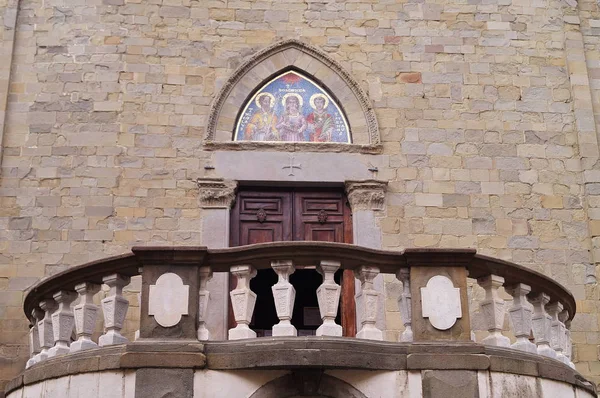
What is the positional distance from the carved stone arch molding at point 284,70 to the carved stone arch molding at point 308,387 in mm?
4786

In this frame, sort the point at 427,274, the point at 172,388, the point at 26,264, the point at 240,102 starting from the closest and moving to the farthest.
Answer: the point at 172,388 < the point at 427,274 < the point at 26,264 < the point at 240,102

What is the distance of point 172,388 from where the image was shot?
6.46 metres

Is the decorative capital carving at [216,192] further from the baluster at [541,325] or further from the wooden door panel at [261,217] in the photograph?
the baluster at [541,325]

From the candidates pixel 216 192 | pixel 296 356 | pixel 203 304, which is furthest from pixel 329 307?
pixel 216 192

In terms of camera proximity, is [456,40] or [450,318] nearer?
[450,318]

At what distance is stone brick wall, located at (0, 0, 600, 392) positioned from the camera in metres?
10.5

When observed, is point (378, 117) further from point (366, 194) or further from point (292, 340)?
point (292, 340)

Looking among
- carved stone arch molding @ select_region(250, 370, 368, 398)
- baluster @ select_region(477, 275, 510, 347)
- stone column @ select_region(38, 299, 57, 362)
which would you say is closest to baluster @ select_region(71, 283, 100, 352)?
stone column @ select_region(38, 299, 57, 362)

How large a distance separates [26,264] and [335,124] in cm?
Answer: 432

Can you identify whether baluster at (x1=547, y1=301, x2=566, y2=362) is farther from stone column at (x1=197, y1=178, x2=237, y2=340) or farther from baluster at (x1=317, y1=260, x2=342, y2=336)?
stone column at (x1=197, y1=178, x2=237, y2=340)

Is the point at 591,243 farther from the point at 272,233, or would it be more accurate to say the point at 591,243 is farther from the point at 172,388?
the point at 172,388

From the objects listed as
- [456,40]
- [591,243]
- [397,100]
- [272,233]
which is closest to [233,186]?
[272,233]

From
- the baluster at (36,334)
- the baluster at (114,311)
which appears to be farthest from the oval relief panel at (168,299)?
the baluster at (36,334)

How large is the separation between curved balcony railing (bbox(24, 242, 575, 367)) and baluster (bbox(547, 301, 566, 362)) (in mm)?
635
